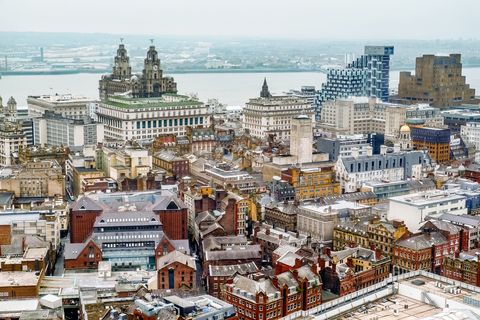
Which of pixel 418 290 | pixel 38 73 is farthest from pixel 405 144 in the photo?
pixel 38 73

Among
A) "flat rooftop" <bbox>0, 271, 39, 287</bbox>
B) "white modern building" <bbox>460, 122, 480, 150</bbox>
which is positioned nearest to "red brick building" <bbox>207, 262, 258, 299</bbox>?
"flat rooftop" <bbox>0, 271, 39, 287</bbox>

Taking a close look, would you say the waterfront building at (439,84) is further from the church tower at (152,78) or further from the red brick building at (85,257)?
the red brick building at (85,257)

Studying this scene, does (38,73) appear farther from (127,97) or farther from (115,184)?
(115,184)

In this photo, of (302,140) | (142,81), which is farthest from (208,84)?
(302,140)

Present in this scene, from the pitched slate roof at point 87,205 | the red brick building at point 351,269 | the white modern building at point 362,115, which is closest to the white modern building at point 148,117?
the white modern building at point 362,115

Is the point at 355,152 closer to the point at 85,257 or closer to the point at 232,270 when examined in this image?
the point at 232,270
